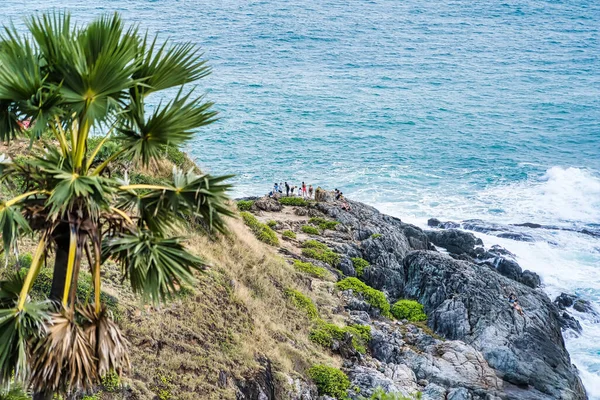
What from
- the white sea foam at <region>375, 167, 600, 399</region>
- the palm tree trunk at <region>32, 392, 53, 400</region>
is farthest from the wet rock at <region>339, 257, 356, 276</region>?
the palm tree trunk at <region>32, 392, 53, 400</region>

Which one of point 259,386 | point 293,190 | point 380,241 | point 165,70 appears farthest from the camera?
point 293,190

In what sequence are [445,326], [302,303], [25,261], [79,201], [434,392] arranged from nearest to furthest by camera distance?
[79,201] → [25,261] → [434,392] → [302,303] → [445,326]

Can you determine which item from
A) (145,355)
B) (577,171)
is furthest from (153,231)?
(577,171)

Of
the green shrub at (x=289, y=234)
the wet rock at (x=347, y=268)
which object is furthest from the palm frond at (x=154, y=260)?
the green shrub at (x=289, y=234)

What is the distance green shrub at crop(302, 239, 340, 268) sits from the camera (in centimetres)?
3300

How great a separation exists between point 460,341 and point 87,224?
74.2ft

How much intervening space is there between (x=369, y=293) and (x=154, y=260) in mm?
23268

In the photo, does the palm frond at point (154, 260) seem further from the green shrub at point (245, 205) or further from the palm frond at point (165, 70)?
the green shrub at point (245, 205)

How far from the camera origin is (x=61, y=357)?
7695 mm

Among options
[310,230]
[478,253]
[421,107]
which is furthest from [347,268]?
[421,107]

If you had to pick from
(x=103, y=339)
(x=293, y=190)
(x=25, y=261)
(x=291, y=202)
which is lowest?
(x=293, y=190)

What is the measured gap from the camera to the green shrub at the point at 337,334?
23.8 m

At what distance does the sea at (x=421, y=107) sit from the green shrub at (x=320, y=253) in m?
12.3

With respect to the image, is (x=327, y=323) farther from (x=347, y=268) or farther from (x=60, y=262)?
(x=60, y=262)
